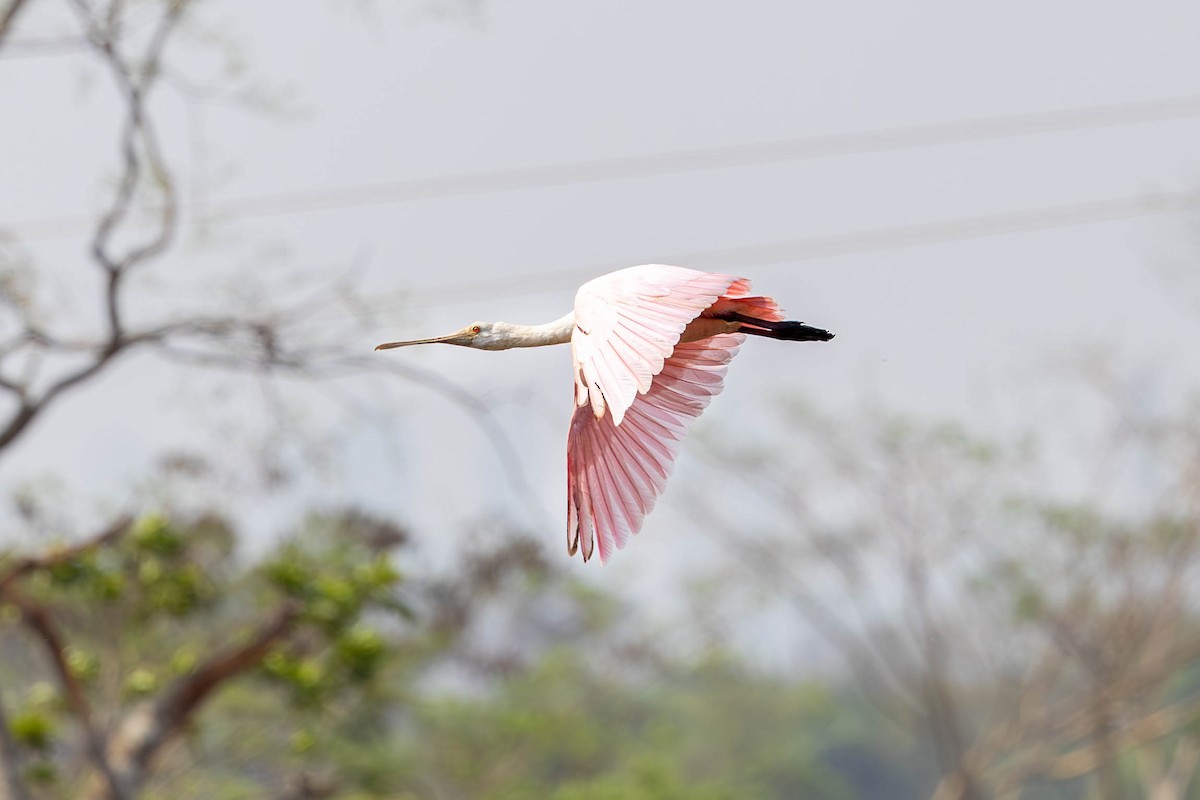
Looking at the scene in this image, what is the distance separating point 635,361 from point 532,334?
50 cm

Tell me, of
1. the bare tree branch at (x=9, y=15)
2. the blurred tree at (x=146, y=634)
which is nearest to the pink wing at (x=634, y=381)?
the blurred tree at (x=146, y=634)

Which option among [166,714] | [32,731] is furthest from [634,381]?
[166,714]

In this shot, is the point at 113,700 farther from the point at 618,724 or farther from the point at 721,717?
the point at 721,717

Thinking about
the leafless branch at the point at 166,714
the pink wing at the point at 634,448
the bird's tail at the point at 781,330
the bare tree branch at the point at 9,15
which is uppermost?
the bare tree branch at the point at 9,15

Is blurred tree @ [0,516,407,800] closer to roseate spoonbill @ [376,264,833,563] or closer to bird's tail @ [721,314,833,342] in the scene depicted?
roseate spoonbill @ [376,264,833,563]

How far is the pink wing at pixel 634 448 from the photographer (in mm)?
2057

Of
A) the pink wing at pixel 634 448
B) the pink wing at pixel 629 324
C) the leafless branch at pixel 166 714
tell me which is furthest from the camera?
the leafless branch at pixel 166 714

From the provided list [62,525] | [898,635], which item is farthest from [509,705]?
[62,525]

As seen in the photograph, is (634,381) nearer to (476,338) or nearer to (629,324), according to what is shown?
(629,324)

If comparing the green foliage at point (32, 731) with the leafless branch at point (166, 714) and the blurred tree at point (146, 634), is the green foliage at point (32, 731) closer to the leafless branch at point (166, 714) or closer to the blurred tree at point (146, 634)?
the blurred tree at point (146, 634)

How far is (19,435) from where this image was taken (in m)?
6.63

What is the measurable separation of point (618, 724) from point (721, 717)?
12840 millimetres

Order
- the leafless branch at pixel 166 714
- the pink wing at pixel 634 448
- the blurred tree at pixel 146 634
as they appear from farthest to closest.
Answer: the leafless branch at pixel 166 714
the blurred tree at pixel 146 634
the pink wing at pixel 634 448

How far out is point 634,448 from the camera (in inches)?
87.0
